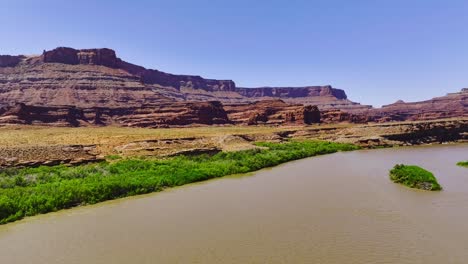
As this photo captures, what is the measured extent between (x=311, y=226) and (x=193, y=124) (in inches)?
3067

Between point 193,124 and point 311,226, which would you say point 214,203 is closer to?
point 311,226

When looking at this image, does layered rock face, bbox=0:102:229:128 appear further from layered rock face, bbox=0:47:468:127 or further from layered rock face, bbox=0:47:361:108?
layered rock face, bbox=0:47:361:108

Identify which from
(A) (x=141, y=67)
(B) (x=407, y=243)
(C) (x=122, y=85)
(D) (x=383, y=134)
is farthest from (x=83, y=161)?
A: (A) (x=141, y=67)

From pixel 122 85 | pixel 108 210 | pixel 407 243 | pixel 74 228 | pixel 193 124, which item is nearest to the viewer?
pixel 407 243

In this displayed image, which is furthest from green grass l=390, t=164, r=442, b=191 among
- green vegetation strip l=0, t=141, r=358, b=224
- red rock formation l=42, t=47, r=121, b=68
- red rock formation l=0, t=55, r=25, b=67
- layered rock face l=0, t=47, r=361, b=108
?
red rock formation l=0, t=55, r=25, b=67

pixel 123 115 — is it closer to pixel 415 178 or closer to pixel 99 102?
pixel 99 102

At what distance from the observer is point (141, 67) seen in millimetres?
181375

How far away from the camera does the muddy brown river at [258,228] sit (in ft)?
37.7

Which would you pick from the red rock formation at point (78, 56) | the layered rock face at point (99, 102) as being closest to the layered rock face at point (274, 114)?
the layered rock face at point (99, 102)

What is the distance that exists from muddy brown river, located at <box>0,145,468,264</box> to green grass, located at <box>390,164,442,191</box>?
0.83m

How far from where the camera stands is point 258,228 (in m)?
14.2

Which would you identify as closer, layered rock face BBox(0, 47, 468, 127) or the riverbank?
the riverbank

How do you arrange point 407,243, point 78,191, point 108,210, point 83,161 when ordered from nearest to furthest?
point 407,243 < point 108,210 < point 78,191 < point 83,161

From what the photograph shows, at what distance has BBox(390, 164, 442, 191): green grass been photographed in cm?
2072
